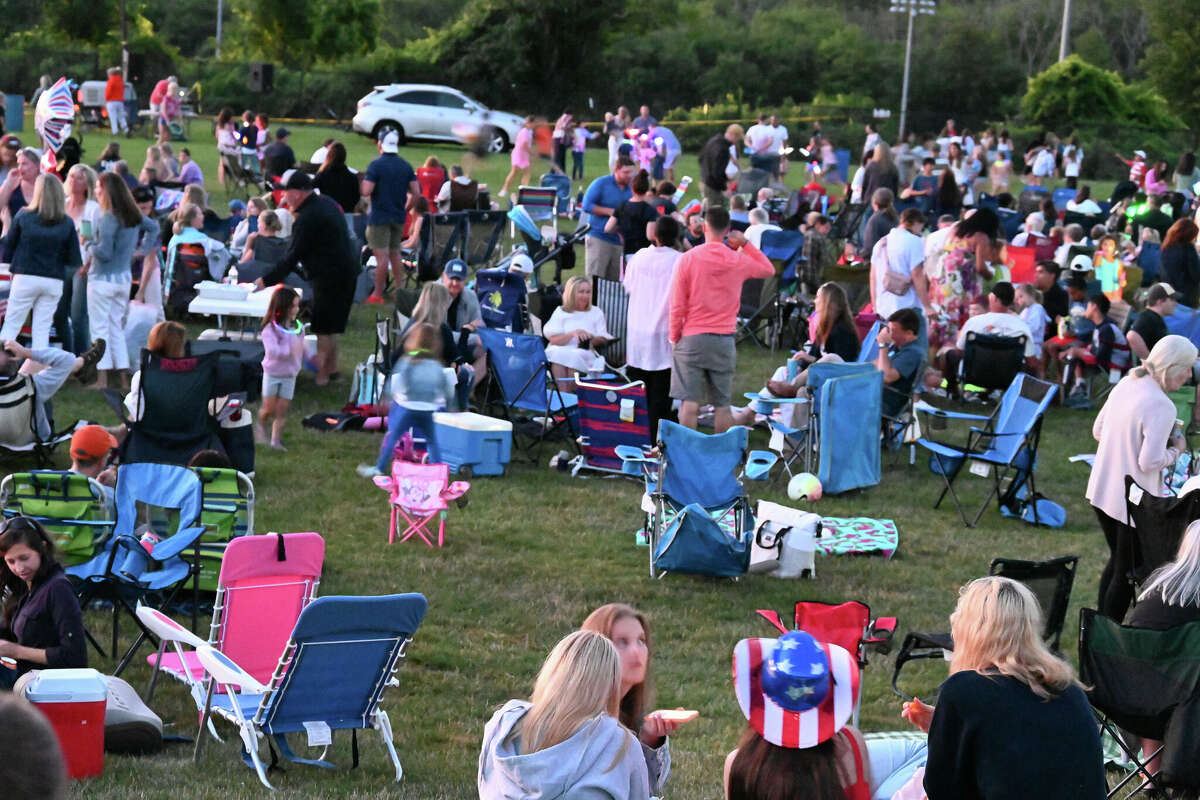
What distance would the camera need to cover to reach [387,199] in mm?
13594

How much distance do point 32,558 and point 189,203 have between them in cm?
822

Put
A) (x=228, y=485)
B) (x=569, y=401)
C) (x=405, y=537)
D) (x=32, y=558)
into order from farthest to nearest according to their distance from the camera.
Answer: (x=569, y=401) → (x=405, y=537) → (x=228, y=485) → (x=32, y=558)

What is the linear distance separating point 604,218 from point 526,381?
3542mm

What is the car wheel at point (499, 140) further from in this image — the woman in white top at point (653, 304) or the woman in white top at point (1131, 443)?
the woman in white top at point (1131, 443)

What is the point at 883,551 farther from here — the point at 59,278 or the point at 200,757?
the point at 59,278

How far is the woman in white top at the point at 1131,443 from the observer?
6.90 meters

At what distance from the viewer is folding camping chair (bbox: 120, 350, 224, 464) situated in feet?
26.8

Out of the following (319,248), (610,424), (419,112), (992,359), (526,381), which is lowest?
(610,424)

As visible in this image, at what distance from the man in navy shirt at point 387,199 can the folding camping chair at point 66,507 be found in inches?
269

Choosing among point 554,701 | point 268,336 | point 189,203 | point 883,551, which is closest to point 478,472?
point 268,336

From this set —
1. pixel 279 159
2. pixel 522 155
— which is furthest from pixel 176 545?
pixel 522 155

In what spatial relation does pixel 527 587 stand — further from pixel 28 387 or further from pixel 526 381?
pixel 28 387

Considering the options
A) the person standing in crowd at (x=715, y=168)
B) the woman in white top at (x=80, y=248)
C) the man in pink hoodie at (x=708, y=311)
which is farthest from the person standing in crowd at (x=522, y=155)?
the man in pink hoodie at (x=708, y=311)

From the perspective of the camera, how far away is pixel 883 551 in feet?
27.9
